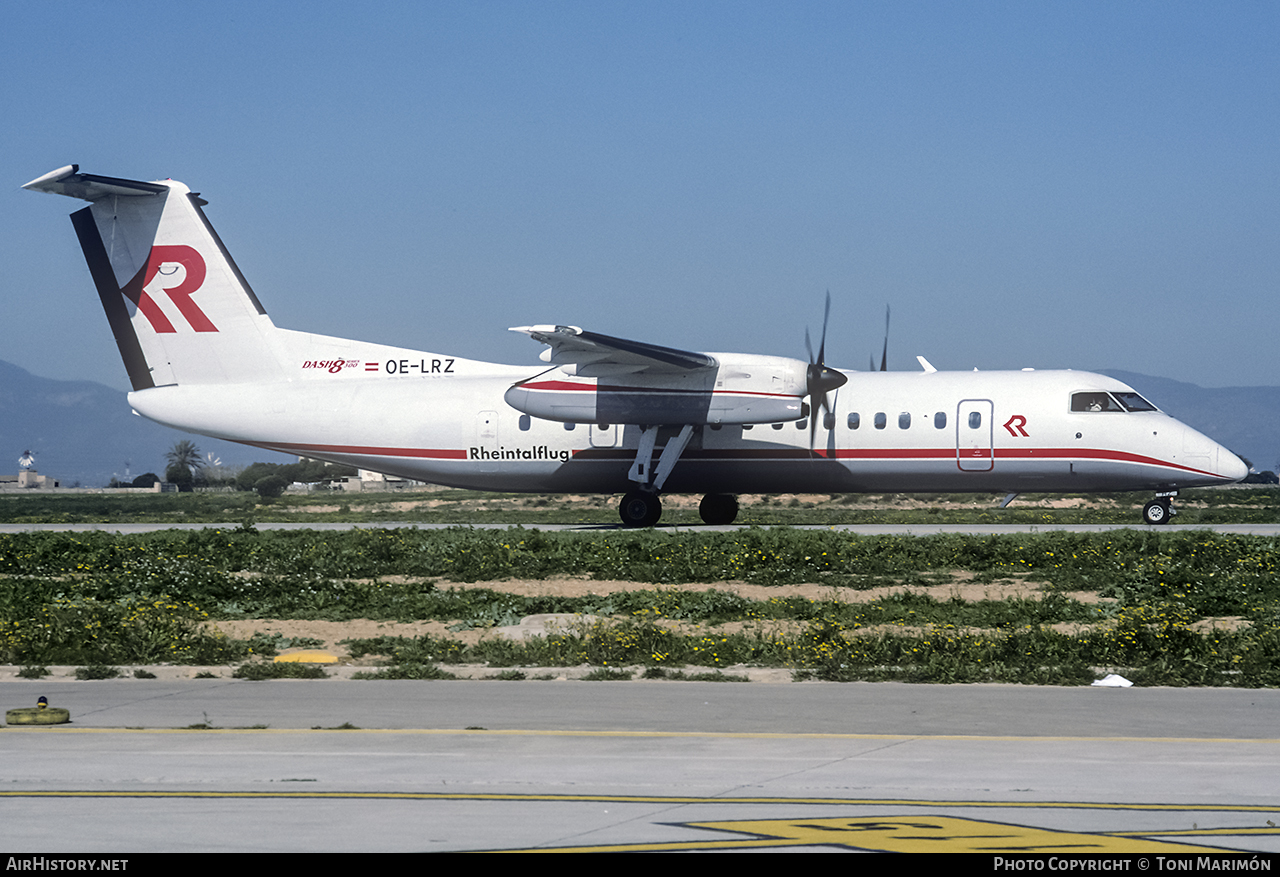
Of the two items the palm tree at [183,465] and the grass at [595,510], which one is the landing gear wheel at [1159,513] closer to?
the grass at [595,510]

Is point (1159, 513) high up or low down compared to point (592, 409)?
down

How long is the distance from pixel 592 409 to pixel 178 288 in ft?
38.3

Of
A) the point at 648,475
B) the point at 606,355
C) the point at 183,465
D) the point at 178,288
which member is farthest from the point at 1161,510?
the point at 183,465

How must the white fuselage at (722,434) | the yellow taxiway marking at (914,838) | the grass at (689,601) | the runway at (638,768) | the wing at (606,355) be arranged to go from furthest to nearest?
the white fuselage at (722,434) < the wing at (606,355) < the grass at (689,601) < the runway at (638,768) < the yellow taxiway marking at (914,838)

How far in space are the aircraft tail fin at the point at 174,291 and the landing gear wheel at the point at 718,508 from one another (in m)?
11.8

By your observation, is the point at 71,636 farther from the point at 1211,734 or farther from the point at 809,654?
the point at 1211,734

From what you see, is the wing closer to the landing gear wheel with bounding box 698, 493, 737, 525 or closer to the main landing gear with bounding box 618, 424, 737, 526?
the main landing gear with bounding box 618, 424, 737, 526

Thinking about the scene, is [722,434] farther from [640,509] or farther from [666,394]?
[640,509]

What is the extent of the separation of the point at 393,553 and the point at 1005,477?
1473 centimetres

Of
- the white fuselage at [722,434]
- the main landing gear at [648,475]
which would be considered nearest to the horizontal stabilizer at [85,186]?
the white fuselage at [722,434]

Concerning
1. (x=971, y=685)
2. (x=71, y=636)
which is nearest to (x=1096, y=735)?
(x=971, y=685)

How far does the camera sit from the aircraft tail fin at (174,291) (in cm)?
3247

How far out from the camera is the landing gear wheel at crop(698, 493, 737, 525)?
33.3 m

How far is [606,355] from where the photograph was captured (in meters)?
29.6
